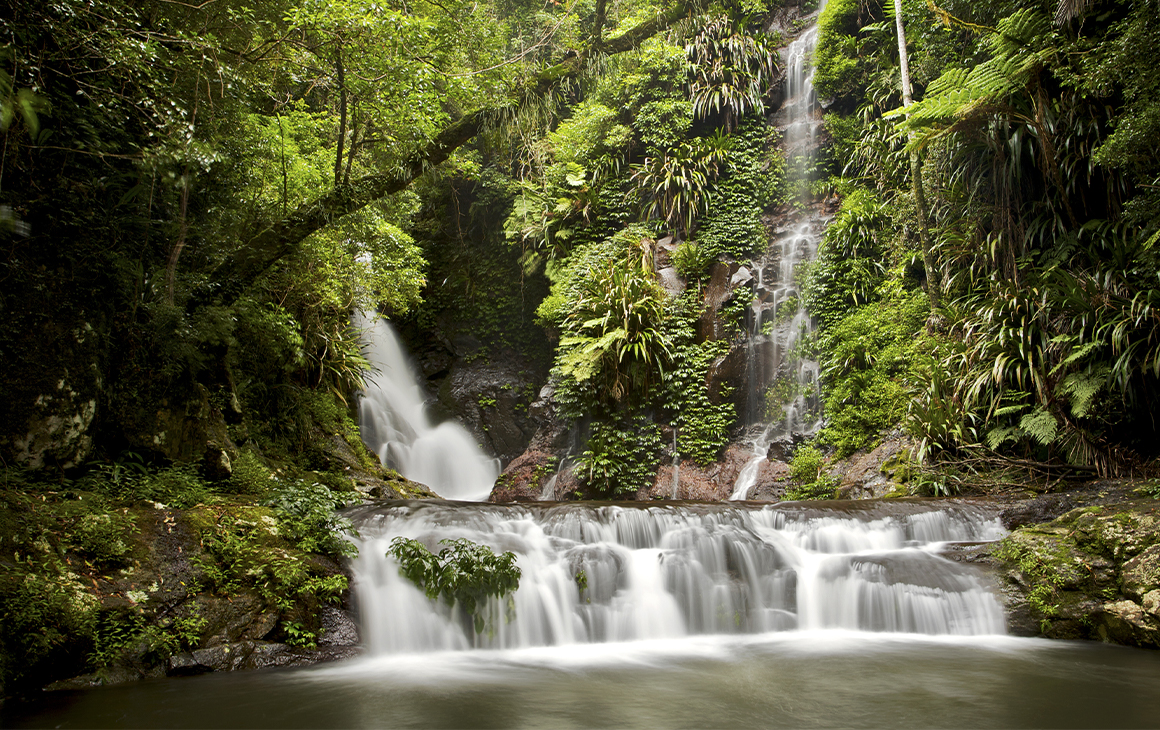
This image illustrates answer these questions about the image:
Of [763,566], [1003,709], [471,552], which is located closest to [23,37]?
[471,552]

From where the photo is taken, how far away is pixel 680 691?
4371mm

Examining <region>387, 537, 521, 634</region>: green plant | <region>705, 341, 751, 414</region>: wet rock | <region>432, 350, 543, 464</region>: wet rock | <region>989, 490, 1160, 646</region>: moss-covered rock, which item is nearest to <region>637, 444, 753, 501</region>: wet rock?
<region>705, 341, 751, 414</region>: wet rock

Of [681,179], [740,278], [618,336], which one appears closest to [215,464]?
[618,336]

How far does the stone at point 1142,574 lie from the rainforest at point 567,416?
0.12 feet

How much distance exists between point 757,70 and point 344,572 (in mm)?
16141

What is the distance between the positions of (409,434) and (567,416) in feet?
11.5

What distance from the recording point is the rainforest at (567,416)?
4.47 metres

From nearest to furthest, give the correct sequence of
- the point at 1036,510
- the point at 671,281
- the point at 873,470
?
the point at 1036,510 → the point at 873,470 → the point at 671,281

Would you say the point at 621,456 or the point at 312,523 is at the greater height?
the point at 621,456

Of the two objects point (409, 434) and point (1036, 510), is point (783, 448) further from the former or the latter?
point (409, 434)

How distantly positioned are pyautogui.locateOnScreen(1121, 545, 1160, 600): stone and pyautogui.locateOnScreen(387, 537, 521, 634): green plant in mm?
5180

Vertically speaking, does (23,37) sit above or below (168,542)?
above

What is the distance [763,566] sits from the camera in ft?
21.2

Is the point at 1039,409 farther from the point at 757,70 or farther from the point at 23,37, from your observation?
the point at 757,70
